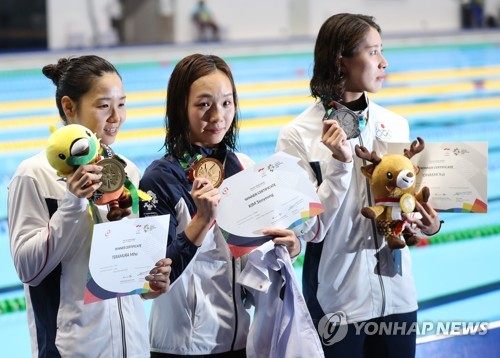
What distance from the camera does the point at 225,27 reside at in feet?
62.7

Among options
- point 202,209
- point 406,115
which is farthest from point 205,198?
point 406,115

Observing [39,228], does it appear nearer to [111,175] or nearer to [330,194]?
[111,175]

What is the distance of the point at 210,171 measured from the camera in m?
1.99

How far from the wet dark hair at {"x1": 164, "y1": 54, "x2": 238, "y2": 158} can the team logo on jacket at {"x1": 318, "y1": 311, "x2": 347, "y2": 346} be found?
61cm

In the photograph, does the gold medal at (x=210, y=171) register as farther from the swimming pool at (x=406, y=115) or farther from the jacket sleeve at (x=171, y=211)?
the swimming pool at (x=406, y=115)

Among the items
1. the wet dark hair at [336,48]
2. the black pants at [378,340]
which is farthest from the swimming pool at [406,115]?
the wet dark hair at [336,48]

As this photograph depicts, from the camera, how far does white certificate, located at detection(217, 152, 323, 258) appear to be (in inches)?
76.4

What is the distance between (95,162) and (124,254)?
22 cm

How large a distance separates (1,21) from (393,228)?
16.7 metres

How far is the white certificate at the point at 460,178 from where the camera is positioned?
2195 millimetres

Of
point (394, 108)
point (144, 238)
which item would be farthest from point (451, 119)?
point (144, 238)

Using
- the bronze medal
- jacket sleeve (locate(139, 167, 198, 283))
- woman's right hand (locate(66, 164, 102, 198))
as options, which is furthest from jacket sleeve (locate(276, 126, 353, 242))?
woman's right hand (locate(66, 164, 102, 198))

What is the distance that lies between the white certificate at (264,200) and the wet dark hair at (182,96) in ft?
0.64

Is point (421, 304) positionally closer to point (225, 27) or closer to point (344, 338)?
point (344, 338)
